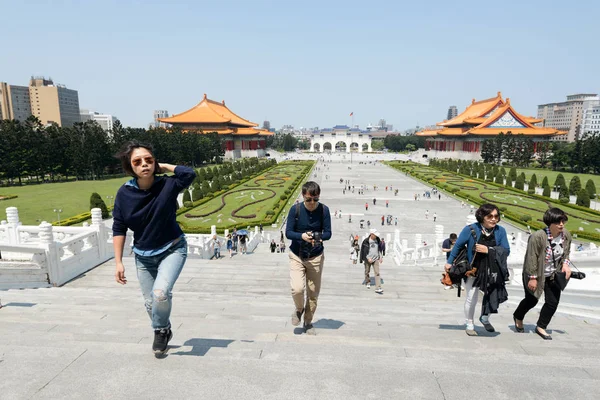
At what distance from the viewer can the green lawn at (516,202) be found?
25.0 metres

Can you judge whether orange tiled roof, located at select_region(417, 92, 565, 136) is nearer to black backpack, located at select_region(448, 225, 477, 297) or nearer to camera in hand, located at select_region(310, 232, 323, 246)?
black backpack, located at select_region(448, 225, 477, 297)

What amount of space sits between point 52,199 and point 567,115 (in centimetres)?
17363

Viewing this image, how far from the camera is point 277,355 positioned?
3328 mm

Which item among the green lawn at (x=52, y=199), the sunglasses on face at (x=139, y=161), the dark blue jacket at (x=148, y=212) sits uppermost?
the sunglasses on face at (x=139, y=161)

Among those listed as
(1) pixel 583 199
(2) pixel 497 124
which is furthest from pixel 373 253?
→ (2) pixel 497 124

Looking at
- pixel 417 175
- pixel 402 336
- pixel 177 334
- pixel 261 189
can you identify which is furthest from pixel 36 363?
pixel 417 175

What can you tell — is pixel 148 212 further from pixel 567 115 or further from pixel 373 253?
pixel 567 115

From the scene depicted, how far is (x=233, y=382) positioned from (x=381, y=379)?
42.3 inches

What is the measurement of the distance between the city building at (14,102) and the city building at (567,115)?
16668 cm

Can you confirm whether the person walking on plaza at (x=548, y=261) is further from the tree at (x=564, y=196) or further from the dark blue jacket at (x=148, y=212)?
the tree at (x=564, y=196)

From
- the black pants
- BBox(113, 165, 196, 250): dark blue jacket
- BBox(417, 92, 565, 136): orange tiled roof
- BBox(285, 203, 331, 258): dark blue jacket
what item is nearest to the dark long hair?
BBox(113, 165, 196, 250): dark blue jacket

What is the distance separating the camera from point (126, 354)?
3.23m

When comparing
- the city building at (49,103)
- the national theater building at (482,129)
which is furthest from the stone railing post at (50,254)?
the city building at (49,103)

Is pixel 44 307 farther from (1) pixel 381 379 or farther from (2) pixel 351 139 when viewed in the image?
(2) pixel 351 139
